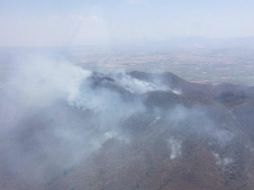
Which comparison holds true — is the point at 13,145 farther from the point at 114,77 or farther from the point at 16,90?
the point at 16,90

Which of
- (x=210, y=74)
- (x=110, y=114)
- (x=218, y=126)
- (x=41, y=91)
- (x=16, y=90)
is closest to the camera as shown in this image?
(x=218, y=126)

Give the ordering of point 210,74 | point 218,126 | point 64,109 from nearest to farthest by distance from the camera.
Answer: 1. point 218,126
2. point 64,109
3. point 210,74

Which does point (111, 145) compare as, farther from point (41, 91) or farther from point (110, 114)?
point (41, 91)

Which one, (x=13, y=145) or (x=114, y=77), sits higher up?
(x=114, y=77)

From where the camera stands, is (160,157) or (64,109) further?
(64,109)

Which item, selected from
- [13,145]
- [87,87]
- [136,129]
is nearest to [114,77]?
[87,87]

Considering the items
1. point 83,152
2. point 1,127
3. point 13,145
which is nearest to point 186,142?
point 83,152
